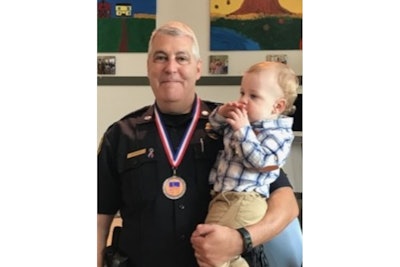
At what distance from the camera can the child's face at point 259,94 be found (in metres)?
0.98

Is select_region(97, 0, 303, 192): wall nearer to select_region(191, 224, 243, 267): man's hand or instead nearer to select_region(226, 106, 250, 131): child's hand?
select_region(226, 106, 250, 131): child's hand

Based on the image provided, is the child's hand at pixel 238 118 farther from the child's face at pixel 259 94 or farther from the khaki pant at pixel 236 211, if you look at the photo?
the khaki pant at pixel 236 211

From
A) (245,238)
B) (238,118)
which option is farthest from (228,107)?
(245,238)

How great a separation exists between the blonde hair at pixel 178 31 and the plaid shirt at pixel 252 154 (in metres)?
0.13

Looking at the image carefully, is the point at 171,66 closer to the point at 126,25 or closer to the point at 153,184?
the point at 126,25

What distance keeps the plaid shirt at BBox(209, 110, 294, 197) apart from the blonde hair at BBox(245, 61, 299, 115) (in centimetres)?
3

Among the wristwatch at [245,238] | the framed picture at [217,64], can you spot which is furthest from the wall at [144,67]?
the wristwatch at [245,238]

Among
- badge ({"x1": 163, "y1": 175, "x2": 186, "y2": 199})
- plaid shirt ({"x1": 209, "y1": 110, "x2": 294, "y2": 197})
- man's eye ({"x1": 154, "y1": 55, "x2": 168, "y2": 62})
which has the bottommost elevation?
badge ({"x1": 163, "y1": 175, "x2": 186, "y2": 199})

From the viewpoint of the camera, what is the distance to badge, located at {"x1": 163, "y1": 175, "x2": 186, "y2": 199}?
993 millimetres

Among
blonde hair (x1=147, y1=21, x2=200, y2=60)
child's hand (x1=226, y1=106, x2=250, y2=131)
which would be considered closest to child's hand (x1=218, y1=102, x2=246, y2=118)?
child's hand (x1=226, y1=106, x2=250, y2=131)
